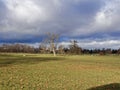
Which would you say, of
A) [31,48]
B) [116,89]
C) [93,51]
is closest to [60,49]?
[31,48]

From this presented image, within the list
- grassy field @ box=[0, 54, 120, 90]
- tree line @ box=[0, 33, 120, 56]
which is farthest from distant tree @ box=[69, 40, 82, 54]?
grassy field @ box=[0, 54, 120, 90]

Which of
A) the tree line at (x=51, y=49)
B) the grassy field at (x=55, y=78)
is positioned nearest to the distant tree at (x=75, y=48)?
the tree line at (x=51, y=49)

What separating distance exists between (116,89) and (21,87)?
6054 mm

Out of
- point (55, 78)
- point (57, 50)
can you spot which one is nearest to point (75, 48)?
point (57, 50)

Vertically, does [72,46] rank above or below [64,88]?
above

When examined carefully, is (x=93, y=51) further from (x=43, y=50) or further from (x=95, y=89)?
(x=95, y=89)

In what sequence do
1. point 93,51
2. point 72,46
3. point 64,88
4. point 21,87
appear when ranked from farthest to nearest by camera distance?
1. point 93,51
2. point 72,46
3. point 64,88
4. point 21,87

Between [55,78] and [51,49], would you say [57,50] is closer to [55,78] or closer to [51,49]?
[51,49]

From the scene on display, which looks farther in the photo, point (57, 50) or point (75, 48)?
point (75, 48)

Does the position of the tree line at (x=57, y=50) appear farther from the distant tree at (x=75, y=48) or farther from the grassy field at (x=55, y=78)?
the grassy field at (x=55, y=78)

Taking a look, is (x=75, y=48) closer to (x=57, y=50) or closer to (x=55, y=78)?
(x=57, y=50)

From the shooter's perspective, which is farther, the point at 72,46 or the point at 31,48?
the point at 31,48

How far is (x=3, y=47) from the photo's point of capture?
154m

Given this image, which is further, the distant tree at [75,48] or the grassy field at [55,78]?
the distant tree at [75,48]
